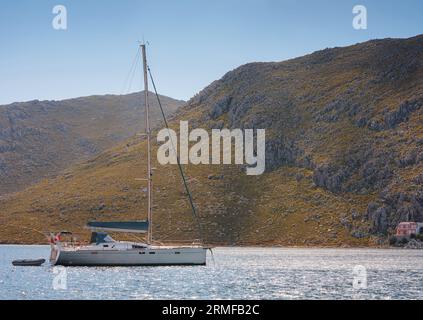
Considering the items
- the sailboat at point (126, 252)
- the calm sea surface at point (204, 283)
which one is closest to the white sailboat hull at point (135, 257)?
the sailboat at point (126, 252)

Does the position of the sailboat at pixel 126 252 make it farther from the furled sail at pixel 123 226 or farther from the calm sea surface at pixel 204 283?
the calm sea surface at pixel 204 283

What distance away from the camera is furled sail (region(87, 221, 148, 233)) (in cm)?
9731

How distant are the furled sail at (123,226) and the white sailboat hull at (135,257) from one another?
3.07 m

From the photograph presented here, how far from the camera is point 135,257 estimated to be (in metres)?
95.9

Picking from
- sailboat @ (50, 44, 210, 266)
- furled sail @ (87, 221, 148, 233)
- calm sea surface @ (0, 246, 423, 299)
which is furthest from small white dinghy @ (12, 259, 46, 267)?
furled sail @ (87, 221, 148, 233)

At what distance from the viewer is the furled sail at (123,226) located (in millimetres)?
97312

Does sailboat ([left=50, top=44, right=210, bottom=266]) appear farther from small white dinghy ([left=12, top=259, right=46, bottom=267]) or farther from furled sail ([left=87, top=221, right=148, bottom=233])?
small white dinghy ([left=12, top=259, right=46, bottom=267])

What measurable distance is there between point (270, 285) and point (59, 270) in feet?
103

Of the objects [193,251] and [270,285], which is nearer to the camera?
[270,285]
